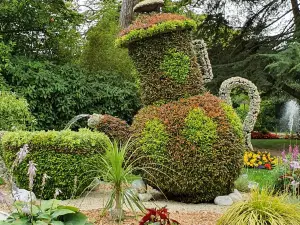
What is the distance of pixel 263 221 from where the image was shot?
12.5 ft

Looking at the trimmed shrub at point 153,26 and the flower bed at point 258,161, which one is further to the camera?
the flower bed at point 258,161

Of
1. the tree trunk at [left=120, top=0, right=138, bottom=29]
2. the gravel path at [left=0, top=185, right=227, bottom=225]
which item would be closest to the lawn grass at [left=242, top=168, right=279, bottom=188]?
the gravel path at [left=0, top=185, right=227, bottom=225]

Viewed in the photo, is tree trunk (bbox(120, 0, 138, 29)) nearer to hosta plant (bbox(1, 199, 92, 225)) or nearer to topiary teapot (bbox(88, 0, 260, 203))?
topiary teapot (bbox(88, 0, 260, 203))

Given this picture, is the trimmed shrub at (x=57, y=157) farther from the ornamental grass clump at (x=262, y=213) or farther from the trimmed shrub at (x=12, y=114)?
the ornamental grass clump at (x=262, y=213)

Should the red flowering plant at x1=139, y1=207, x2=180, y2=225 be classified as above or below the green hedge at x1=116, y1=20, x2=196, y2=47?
below

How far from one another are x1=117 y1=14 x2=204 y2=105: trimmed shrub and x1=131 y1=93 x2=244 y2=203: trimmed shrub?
0.69 ft

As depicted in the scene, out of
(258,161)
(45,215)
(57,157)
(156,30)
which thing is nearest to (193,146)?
(156,30)

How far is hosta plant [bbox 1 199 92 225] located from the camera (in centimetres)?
358

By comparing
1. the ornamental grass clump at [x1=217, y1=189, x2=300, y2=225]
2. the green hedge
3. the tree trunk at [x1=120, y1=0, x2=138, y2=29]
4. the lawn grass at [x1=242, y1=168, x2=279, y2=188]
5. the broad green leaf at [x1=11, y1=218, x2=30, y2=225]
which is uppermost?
the tree trunk at [x1=120, y1=0, x2=138, y2=29]

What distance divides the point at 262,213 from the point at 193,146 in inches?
82.3

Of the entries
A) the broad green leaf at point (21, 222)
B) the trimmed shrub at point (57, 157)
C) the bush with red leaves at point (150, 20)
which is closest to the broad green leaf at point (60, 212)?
the broad green leaf at point (21, 222)

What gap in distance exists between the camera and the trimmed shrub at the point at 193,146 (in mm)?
5926

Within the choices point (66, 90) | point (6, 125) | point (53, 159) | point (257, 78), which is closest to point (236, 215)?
point (53, 159)

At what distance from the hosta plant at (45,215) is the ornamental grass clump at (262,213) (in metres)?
1.31
